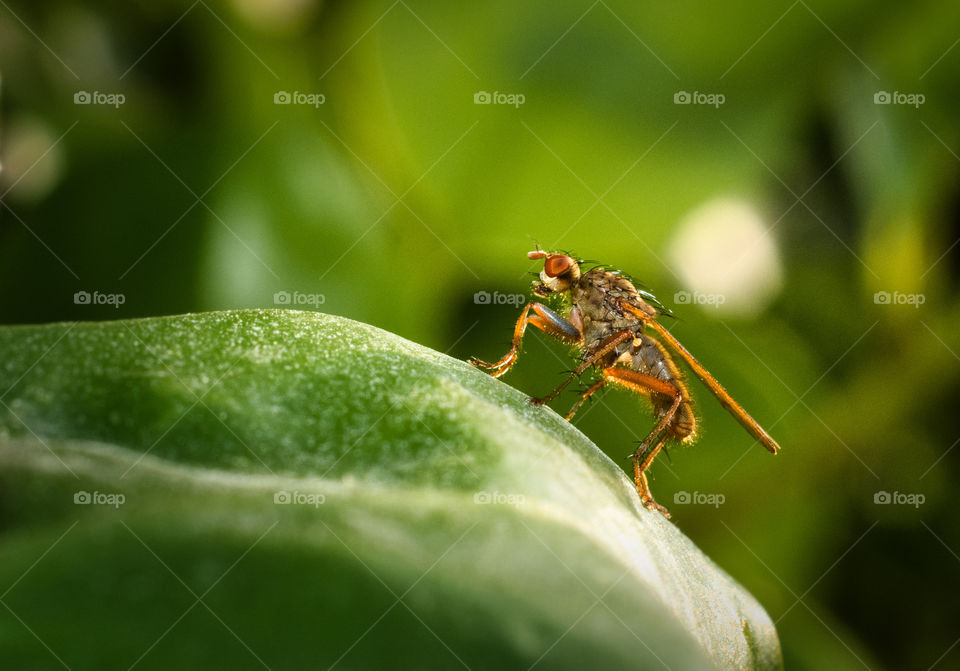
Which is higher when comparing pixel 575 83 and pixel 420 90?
pixel 575 83

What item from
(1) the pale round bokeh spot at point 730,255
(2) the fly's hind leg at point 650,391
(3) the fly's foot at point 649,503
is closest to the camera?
(3) the fly's foot at point 649,503

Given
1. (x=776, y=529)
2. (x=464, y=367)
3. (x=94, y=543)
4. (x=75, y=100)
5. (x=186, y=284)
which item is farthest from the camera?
(x=776, y=529)

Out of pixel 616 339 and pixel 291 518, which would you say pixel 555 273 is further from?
pixel 291 518

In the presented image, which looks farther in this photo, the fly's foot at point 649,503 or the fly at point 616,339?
the fly at point 616,339

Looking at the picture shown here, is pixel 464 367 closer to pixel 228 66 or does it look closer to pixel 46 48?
pixel 228 66

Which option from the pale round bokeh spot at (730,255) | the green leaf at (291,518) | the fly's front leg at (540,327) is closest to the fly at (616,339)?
the fly's front leg at (540,327)

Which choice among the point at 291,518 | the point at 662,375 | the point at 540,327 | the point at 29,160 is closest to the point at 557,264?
the point at 540,327

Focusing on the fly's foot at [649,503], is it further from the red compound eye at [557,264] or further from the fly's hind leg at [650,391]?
the red compound eye at [557,264]

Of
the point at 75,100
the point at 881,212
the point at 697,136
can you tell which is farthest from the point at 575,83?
the point at 75,100
